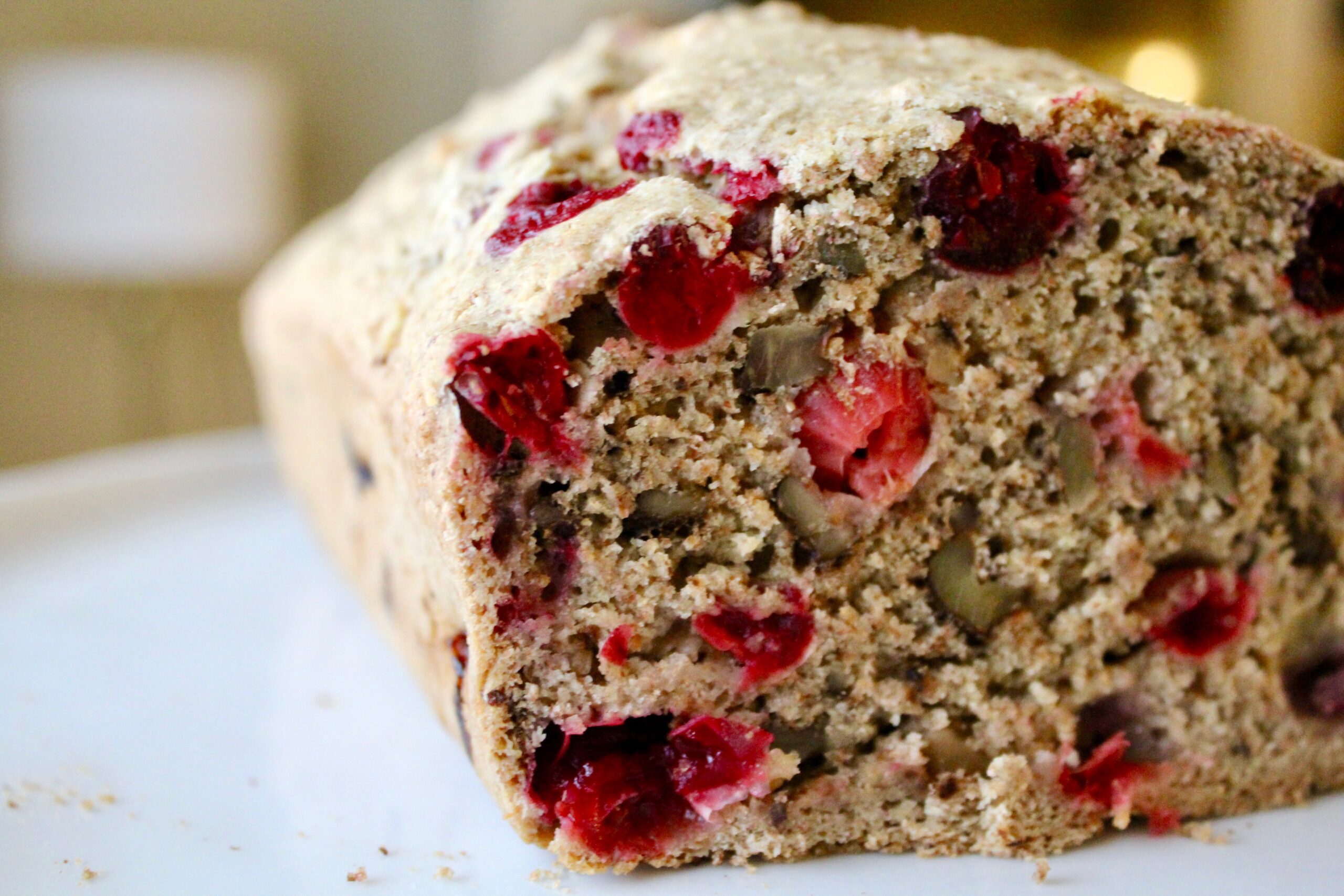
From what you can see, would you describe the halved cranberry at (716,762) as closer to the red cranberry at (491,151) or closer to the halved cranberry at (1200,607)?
the halved cranberry at (1200,607)

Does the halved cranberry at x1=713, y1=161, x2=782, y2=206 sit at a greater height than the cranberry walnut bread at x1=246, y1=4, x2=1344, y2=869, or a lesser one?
greater

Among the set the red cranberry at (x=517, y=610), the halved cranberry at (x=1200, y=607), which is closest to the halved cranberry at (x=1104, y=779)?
the halved cranberry at (x=1200, y=607)

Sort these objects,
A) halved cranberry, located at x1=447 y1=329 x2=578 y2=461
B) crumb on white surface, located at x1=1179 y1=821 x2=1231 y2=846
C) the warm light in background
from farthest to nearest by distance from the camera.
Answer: the warm light in background → crumb on white surface, located at x1=1179 y1=821 x2=1231 y2=846 → halved cranberry, located at x1=447 y1=329 x2=578 y2=461

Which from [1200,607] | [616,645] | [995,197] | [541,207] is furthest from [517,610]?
[1200,607]

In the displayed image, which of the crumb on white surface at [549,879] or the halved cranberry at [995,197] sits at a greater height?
the halved cranberry at [995,197]

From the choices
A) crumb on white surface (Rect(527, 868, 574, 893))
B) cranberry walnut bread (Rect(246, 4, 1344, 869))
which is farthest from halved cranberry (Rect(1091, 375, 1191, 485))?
crumb on white surface (Rect(527, 868, 574, 893))

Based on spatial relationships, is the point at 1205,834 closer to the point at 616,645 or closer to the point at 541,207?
the point at 616,645

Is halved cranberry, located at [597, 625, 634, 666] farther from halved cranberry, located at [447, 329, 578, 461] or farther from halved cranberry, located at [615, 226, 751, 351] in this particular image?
halved cranberry, located at [615, 226, 751, 351]
